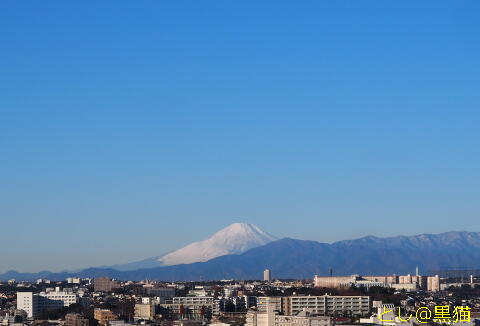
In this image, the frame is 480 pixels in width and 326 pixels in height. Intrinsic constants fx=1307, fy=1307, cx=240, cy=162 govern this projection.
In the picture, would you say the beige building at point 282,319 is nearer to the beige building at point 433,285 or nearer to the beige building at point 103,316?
the beige building at point 103,316

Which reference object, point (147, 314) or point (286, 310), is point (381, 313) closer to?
point (286, 310)

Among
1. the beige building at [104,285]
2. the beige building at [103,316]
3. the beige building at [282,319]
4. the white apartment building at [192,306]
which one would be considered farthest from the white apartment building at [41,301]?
the beige building at [104,285]

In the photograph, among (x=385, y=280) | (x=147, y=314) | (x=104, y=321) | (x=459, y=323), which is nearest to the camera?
(x=459, y=323)

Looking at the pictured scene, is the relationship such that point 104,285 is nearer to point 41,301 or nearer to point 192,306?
point 41,301

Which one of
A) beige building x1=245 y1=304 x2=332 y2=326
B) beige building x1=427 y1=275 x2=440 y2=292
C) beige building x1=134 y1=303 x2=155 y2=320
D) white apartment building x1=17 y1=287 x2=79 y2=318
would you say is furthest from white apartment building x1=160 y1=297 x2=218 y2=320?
beige building x1=427 y1=275 x2=440 y2=292

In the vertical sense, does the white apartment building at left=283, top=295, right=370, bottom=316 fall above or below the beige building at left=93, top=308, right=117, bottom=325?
above

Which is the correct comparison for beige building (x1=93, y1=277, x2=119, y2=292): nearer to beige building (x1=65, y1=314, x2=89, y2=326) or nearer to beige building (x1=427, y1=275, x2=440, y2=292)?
beige building (x1=427, y1=275, x2=440, y2=292)

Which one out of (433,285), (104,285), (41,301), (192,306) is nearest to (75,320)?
(192,306)

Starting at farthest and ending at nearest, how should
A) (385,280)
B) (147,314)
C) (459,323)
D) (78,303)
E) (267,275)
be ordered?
(267,275) < (385,280) < (78,303) < (147,314) < (459,323)

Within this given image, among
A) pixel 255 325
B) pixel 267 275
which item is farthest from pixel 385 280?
pixel 255 325
